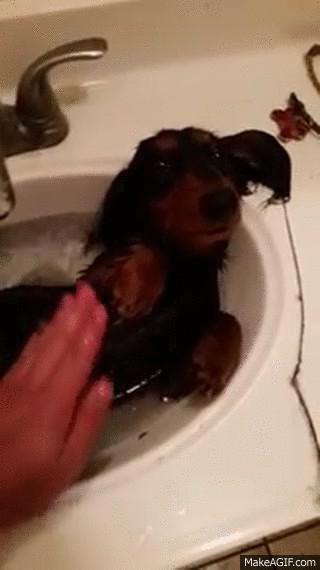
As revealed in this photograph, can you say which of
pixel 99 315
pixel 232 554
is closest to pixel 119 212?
pixel 99 315

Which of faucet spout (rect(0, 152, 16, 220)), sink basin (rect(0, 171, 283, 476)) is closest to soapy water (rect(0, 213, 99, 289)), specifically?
sink basin (rect(0, 171, 283, 476))

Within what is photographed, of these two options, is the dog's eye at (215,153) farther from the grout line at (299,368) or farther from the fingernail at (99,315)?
the fingernail at (99,315)

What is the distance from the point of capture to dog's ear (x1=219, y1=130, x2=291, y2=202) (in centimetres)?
86

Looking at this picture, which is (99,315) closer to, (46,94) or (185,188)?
(185,188)

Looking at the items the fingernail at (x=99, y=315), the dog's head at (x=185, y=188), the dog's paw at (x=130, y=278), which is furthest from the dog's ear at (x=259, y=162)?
the fingernail at (x=99, y=315)

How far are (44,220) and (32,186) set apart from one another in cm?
7

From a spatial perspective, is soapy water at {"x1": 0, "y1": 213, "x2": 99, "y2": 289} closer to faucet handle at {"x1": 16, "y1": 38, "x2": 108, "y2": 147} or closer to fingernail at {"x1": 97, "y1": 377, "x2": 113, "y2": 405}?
faucet handle at {"x1": 16, "y1": 38, "x2": 108, "y2": 147}

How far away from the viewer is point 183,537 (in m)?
0.69

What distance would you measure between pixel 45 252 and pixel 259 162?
0.92 ft

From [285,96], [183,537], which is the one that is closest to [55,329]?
[183,537]

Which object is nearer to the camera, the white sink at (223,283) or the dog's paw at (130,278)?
the white sink at (223,283)

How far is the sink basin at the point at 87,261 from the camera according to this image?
79 cm

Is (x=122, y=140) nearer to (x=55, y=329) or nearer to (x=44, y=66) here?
(x=44, y=66)

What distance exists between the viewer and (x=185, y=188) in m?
0.79
